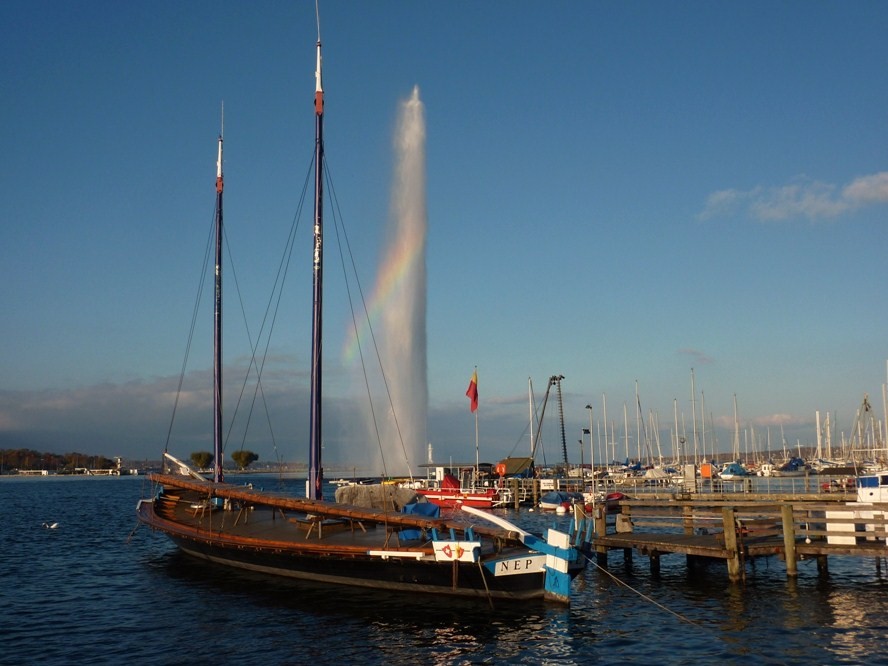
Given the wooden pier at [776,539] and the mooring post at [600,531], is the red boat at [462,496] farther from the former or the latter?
the wooden pier at [776,539]

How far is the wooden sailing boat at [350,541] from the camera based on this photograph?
21.8m

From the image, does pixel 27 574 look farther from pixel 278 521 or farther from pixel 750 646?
pixel 750 646

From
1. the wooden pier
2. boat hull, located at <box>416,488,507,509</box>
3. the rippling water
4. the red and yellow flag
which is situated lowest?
the rippling water

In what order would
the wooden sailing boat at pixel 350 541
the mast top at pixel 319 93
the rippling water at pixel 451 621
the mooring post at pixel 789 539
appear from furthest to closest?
the mast top at pixel 319 93 → the mooring post at pixel 789 539 → the wooden sailing boat at pixel 350 541 → the rippling water at pixel 451 621

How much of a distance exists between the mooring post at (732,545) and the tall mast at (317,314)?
15.1 meters

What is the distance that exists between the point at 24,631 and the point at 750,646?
821 inches

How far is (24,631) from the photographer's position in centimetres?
2261

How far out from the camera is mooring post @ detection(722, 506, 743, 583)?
83.4ft

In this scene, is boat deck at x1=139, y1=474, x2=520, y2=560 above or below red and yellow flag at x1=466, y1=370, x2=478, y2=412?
below

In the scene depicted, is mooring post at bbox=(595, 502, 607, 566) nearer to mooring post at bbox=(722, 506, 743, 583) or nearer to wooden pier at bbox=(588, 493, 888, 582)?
wooden pier at bbox=(588, 493, 888, 582)

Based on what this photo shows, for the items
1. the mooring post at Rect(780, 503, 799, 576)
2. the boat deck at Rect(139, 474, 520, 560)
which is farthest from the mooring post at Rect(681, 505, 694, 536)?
the boat deck at Rect(139, 474, 520, 560)

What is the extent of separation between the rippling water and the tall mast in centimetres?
435

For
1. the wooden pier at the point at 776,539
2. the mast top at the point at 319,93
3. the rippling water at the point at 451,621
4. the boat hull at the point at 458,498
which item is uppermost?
the mast top at the point at 319,93

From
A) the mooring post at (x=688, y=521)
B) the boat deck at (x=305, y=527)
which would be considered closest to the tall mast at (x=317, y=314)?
the boat deck at (x=305, y=527)
